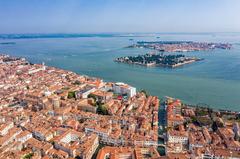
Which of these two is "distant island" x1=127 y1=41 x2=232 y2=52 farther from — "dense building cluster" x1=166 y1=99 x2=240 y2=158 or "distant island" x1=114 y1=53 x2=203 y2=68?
"dense building cluster" x1=166 y1=99 x2=240 y2=158

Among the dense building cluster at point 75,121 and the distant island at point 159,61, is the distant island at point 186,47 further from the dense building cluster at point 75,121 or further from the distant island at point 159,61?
the dense building cluster at point 75,121

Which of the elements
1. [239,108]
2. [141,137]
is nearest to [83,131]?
[141,137]

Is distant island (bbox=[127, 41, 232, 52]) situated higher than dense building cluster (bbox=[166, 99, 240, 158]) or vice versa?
distant island (bbox=[127, 41, 232, 52])

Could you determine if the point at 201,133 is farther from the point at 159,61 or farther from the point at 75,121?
the point at 159,61

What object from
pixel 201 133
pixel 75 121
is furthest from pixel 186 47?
pixel 75 121

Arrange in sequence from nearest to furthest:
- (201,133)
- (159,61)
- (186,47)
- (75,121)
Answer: (201,133)
(75,121)
(159,61)
(186,47)

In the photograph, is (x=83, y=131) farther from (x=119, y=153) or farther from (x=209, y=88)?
(x=209, y=88)

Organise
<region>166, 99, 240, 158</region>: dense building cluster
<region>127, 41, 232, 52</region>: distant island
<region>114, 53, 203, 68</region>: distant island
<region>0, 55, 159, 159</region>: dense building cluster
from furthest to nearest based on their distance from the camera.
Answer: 1. <region>127, 41, 232, 52</region>: distant island
2. <region>114, 53, 203, 68</region>: distant island
3. <region>0, 55, 159, 159</region>: dense building cluster
4. <region>166, 99, 240, 158</region>: dense building cluster

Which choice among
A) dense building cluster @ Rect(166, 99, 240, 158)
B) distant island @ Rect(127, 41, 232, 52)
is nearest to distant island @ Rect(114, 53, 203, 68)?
distant island @ Rect(127, 41, 232, 52)
